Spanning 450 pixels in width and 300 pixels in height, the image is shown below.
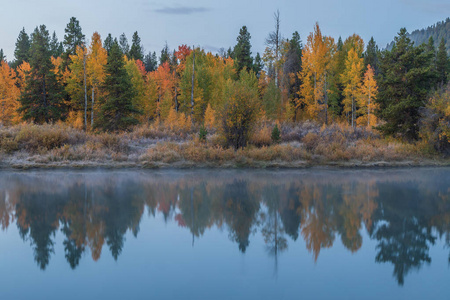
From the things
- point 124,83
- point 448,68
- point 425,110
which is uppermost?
point 448,68

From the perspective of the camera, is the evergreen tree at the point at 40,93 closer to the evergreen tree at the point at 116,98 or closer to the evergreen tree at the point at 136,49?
the evergreen tree at the point at 116,98

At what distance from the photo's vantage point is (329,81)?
36250 mm

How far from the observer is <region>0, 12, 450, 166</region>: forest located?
19.7 metres

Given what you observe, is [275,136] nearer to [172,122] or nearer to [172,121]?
[172,122]

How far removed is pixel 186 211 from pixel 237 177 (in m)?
6.25

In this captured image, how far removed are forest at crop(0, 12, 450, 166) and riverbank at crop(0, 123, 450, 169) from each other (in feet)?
0.24

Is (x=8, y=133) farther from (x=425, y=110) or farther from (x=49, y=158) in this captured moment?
(x=425, y=110)

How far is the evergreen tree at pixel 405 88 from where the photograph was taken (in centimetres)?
2256

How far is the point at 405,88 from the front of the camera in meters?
23.0

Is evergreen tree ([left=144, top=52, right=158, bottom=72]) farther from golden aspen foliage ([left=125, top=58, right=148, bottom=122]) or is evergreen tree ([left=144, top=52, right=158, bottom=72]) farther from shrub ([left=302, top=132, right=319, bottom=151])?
shrub ([left=302, top=132, right=319, bottom=151])

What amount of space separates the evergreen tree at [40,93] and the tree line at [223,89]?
3.3 inches

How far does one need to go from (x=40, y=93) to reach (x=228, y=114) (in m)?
20.9

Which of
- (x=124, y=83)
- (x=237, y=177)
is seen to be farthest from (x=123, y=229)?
(x=124, y=83)

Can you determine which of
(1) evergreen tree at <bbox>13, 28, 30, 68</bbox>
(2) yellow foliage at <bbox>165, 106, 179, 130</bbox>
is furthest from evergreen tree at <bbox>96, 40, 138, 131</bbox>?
(1) evergreen tree at <bbox>13, 28, 30, 68</bbox>
